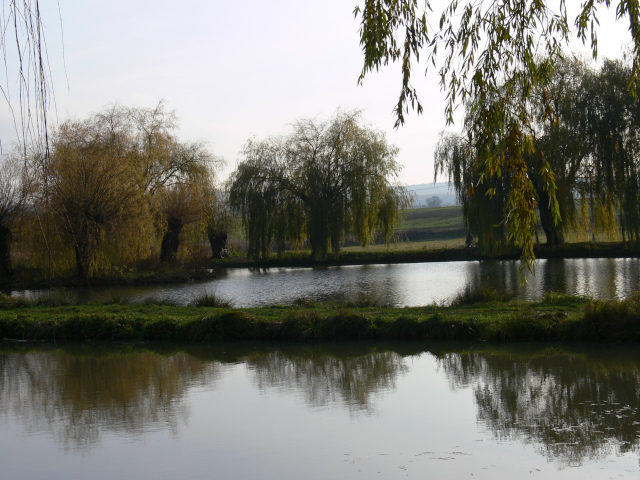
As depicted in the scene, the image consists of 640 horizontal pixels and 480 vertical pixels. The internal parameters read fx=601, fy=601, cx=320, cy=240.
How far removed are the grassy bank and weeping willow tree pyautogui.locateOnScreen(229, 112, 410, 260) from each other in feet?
51.4

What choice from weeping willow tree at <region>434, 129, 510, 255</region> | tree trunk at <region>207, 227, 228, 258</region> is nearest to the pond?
weeping willow tree at <region>434, 129, 510, 255</region>

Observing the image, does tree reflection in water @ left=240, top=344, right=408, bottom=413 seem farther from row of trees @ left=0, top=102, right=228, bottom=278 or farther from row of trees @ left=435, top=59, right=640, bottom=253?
row of trees @ left=435, top=59, right=640, bottom=253

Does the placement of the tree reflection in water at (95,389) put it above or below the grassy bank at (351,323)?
below

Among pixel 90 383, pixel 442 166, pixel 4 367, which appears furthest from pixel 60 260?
pixel 442 166

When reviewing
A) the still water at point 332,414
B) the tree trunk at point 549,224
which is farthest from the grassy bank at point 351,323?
the tree trunk at point 549,224

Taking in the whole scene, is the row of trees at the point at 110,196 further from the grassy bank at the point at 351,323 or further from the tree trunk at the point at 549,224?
the tree trunk at the point at 549,224

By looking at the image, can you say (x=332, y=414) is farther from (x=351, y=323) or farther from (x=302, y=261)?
(x=302, y=261)

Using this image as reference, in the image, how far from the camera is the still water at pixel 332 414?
16.4 feet

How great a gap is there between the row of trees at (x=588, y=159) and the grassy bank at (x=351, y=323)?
1113cm

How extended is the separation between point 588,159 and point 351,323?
17504mm

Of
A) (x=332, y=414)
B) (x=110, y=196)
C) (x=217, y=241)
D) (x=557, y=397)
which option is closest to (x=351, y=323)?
(x=332, y=414)

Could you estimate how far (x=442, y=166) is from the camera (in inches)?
1146

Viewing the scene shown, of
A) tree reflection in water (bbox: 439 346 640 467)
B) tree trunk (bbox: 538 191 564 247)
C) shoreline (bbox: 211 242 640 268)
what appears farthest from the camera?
shoreline (bbox: 211 242 640 268)

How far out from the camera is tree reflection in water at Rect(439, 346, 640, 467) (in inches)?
208
